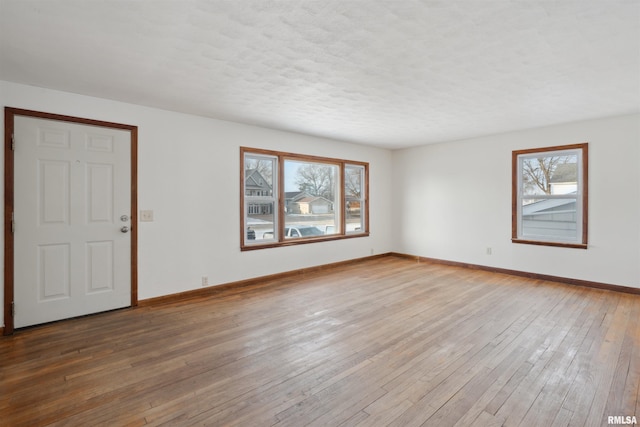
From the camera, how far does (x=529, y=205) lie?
5180 mm

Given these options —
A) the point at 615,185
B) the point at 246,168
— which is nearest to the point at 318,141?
the point at 246,168

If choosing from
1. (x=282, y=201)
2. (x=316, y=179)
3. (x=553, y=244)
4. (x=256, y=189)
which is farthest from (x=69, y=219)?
(x=553, y=244)

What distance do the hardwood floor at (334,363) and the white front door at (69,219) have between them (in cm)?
26

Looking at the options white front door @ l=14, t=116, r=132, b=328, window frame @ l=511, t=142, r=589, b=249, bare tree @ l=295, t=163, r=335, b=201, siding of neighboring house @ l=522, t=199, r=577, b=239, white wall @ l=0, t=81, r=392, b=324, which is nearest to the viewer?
white front door @ l=14, t=116, r=132, b=328

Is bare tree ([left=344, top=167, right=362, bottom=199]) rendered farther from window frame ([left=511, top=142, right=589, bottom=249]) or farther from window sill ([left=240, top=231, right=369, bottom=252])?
window frame ([left=511, top=142, right=589, bottom=249])

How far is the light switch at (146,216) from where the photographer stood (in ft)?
12.3

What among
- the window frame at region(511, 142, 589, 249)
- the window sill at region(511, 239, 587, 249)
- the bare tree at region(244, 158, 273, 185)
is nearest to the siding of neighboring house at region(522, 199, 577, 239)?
the window frame at region(511, 142, 589, 249)

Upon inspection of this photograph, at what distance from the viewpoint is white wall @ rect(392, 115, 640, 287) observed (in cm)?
425

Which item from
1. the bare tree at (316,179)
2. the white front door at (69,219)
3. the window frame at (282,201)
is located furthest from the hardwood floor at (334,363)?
the bare tree at (316,179)

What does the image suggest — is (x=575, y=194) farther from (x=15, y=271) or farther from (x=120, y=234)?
(x=15, y=271)

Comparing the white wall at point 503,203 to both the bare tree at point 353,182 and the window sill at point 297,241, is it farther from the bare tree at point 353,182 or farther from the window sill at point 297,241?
the window sill at point 297,241

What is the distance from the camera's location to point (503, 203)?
17.6ft

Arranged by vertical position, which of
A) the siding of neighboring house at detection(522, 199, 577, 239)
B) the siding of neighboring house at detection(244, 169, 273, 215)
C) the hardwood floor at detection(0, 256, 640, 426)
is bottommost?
the hardwood floor at detection(0, 256, 640, 426)

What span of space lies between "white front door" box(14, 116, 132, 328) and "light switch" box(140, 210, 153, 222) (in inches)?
5.5
